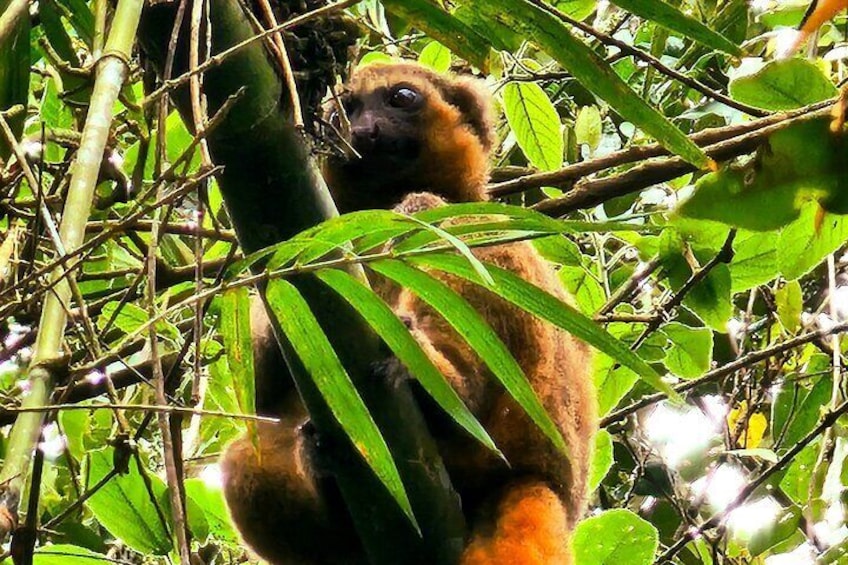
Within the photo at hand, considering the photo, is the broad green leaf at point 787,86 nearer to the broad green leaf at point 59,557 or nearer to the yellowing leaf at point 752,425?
the broad green leaf at point 59,557

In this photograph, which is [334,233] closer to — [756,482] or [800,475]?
[756,482]

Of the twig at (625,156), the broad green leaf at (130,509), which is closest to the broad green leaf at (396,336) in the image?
the twig at (625,156)

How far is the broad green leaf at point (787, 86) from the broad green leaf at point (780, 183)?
738mm

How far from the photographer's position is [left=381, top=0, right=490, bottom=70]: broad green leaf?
2008 millimetres

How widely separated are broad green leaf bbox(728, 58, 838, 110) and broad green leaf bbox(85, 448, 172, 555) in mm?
1728

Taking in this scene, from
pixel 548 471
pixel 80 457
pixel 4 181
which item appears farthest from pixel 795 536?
pixel 4 181

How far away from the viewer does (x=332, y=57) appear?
6.93 ft

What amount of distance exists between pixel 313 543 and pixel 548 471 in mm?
710

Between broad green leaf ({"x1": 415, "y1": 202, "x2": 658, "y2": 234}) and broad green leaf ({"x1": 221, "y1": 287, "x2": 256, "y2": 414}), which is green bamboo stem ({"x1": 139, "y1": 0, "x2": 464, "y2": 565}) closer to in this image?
broad green leaf ({"x1": 221, "y1": 287, "x2": 256, "y2": 414})

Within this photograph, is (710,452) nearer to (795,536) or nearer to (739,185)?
(795,536)

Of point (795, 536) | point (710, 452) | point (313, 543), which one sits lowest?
point (795, 536)

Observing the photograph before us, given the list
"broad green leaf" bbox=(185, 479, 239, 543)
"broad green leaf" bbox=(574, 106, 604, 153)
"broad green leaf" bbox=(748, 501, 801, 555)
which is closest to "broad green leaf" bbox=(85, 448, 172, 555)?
"broad green leaf" bbox=(185, 479, 239, 543)

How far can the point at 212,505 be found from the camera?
3.53m

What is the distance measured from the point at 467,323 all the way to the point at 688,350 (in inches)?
72.3
